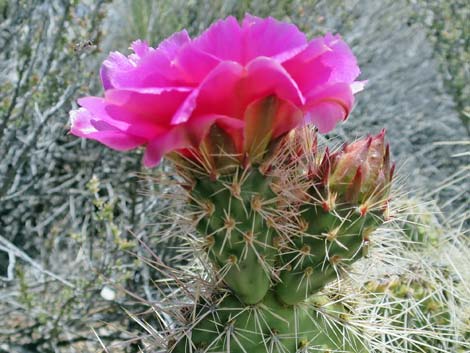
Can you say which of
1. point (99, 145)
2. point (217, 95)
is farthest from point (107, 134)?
point (99, 145)

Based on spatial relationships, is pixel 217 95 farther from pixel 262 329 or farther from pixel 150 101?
pixel 262 329

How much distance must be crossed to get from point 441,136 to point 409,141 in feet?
0.75

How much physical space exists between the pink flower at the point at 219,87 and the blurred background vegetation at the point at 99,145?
3.07 ft

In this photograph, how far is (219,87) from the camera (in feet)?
2.58

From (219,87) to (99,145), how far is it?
8.23 feet

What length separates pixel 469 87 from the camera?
3.60 m

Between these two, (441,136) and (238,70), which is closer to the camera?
(238,70)

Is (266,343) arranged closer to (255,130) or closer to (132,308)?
(255,130)

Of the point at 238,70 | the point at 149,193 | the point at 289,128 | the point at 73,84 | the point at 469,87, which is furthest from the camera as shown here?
the point at 469,87

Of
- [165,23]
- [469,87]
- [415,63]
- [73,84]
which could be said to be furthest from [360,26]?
[73,84]

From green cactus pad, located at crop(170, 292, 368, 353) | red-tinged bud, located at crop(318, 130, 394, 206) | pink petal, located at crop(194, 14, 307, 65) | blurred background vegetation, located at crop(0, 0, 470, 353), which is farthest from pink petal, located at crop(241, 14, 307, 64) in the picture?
blurred background vegetation, located at crop(0, 0, 470, 353)

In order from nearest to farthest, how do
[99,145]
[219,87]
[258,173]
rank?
1. [219,87]
2. [258,173]
3. [99,145]

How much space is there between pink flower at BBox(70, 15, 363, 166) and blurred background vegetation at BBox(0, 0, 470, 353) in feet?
3.07

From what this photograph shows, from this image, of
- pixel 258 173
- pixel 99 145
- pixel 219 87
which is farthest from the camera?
pixel 99 145
